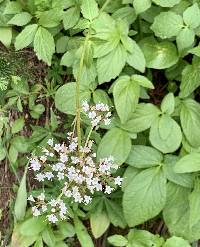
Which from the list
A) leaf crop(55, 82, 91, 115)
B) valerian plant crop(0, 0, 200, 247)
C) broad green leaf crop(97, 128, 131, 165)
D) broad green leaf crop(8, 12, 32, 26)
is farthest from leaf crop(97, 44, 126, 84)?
broad green leaf crop(8, 12, 32, 26)

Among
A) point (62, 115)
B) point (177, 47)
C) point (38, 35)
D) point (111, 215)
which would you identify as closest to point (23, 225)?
point (111, 215)

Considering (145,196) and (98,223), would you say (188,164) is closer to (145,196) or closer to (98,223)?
(145,196)

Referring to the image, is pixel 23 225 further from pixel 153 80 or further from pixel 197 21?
pixel 197 21

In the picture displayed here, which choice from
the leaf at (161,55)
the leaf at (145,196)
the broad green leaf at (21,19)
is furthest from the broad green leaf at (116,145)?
the broad green leaf at (21,19)

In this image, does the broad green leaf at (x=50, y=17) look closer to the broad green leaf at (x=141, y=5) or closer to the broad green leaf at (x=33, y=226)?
the broad green leaf at (x=141, y=5)

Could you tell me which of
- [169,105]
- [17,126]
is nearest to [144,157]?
[169,105]

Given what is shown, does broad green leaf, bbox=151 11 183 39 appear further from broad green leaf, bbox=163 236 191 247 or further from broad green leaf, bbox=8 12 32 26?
broad green leaf, bbox=163 236 191 247
